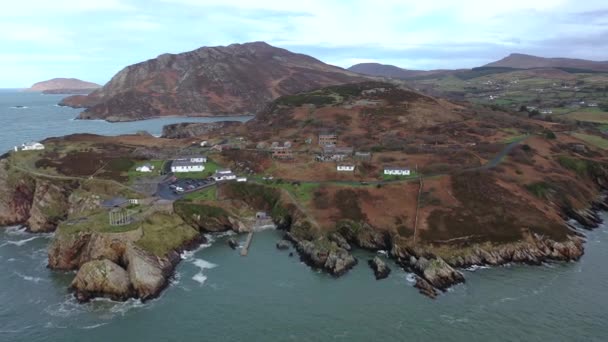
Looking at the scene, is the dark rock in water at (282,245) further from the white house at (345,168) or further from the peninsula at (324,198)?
the white house at (345,168)

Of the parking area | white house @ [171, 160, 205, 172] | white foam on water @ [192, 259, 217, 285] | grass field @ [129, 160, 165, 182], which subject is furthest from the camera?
white house @ [171, 160, 205, 172]

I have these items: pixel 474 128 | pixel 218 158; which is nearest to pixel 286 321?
pixel 218 158

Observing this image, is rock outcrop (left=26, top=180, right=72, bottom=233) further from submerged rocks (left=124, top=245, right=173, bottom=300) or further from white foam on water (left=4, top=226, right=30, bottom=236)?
submerged rocks (left=124, top=245, right=173, bottom=300)

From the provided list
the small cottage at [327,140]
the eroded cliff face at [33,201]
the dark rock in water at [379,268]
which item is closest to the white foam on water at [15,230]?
the eroded cliff face at [33,201]

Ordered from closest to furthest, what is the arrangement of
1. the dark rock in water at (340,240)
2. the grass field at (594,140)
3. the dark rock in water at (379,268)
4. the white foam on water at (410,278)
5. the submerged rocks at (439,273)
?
the submerged rocks at (439,273) < the white foam on water at (410,278) < the dark rock in water at (379,268) < the dark rock in water at (340,240) < the grass field at (594,140)

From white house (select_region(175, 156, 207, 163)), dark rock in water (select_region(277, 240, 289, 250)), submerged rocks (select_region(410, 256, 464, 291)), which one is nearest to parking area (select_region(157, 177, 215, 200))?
white house (select_region(175, 156, 207, 163))

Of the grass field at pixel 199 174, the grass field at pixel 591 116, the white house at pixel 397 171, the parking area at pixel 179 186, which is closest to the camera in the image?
the parking area at pixel 179 186

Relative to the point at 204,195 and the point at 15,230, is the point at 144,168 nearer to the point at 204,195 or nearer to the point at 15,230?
the point at 204,195

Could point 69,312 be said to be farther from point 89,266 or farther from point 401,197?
point 401,197

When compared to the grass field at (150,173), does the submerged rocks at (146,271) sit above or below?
below
